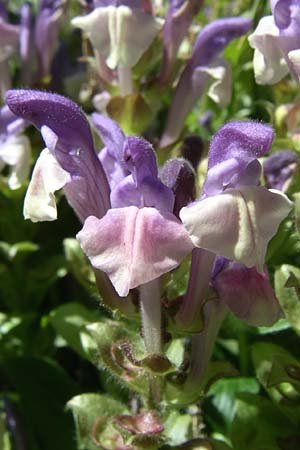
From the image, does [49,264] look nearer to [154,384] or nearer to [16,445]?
[16,445]

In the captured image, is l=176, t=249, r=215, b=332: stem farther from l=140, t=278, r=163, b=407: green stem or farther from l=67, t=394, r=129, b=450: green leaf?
l=67, t=394, r=129, b=450: green leaf

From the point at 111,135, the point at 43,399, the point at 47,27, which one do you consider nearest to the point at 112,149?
the point at 111,135

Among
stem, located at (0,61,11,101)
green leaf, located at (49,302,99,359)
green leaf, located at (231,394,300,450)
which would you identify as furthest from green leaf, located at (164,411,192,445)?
stem, located at (0,61,11,101)

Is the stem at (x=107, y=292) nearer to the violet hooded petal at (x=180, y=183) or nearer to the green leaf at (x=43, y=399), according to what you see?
the violet hooded petal at (x=180, y=183)

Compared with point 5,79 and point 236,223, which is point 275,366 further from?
point 5,79

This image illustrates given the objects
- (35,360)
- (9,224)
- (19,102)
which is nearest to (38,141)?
(9,224)

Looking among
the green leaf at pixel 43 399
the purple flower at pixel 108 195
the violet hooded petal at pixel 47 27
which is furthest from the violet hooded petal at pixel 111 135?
the violet hooded petal at pixel 47 27
